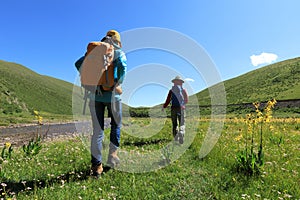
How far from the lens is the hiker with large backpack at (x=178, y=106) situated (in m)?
11.0

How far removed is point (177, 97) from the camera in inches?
444

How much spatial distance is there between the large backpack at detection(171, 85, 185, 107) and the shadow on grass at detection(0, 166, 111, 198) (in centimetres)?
544

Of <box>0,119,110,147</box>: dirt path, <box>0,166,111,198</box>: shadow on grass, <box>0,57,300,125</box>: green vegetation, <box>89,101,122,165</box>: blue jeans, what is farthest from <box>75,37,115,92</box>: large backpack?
<box>0,57,300,125</box>: green vegetation

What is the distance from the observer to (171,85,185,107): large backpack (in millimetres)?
11243

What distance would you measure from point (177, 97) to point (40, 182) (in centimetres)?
722

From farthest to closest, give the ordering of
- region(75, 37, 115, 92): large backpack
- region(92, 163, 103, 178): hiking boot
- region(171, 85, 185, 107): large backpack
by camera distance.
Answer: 1. region(171, 85, 185, 107): large backpack
2. region(92, 163, 103, 178): hiking boot
3. region(75, 37, 115, 92): large backpack

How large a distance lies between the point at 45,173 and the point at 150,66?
4530 mm

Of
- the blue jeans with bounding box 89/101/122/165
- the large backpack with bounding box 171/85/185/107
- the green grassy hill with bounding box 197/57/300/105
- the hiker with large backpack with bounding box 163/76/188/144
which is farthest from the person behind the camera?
the green grassy hill with bounding box 197/57/300/105

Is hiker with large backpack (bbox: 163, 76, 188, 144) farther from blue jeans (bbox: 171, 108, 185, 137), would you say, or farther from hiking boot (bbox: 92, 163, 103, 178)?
hiking boot (bbox: 92, 163, 103, 178)

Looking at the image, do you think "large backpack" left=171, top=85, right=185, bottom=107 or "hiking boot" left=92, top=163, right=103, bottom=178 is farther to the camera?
"large backpack" left=171, top=85, right=185, bottom=107

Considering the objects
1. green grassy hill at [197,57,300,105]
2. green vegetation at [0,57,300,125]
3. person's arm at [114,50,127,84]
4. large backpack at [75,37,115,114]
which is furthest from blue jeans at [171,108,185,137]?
green grassy hill at [197,57,300,105]

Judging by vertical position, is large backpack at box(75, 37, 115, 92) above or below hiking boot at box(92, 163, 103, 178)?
above

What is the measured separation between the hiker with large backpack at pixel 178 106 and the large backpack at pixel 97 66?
5607 mm

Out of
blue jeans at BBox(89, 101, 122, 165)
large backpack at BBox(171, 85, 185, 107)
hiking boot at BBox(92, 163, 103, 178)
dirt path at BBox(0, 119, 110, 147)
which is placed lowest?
dirt path at BBox(0, 119, 110, 147)
